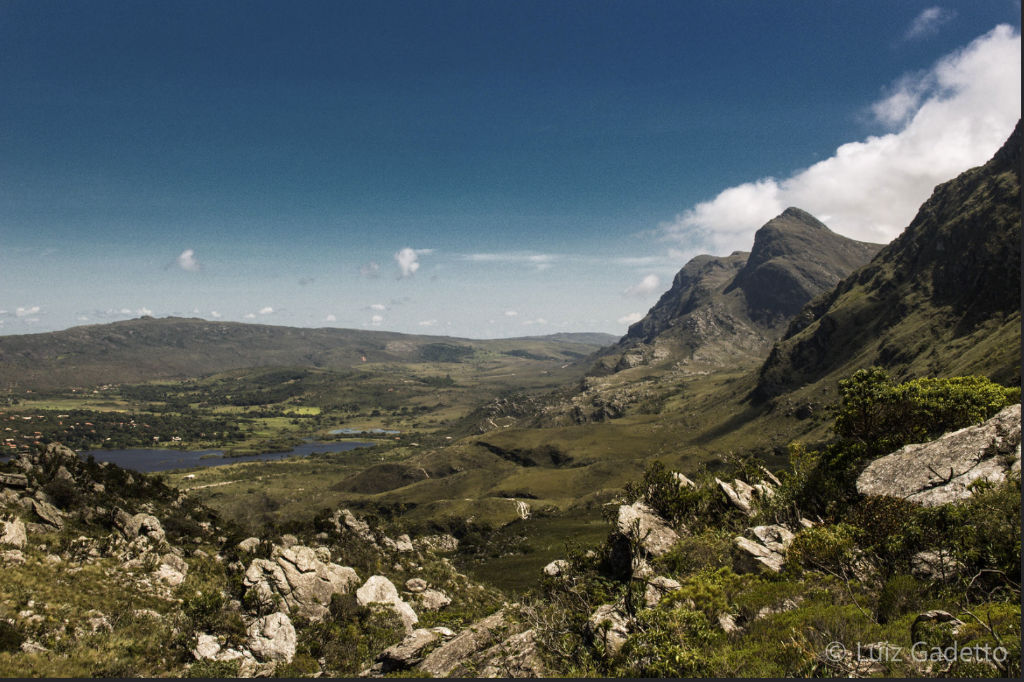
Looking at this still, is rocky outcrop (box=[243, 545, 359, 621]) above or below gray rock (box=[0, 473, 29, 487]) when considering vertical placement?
below

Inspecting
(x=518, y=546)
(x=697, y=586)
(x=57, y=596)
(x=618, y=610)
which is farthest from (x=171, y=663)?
(x=518, y=546)

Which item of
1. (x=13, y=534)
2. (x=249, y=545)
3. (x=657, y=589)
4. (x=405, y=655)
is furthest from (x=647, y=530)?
(x=13, y=534)

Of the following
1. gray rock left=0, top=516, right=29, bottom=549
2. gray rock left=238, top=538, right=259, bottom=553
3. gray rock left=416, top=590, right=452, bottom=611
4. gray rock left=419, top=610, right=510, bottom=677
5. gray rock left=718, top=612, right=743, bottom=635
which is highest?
gray rock left=718, top=612, right=743, bottom=635

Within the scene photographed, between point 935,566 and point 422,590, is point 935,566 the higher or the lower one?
the higher one

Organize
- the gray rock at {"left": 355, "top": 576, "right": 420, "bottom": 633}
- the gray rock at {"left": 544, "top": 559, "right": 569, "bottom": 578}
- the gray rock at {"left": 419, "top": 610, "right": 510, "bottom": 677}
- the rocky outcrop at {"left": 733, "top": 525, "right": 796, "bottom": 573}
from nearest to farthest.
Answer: the rocky outcrop at {"left": 733, "top": 525, "right": 796, "bottom": 573} < the gray rock at {"left": 419, "top": 610, "right": 510, "bottom": 677} < the gray rock at {"left": 544, "top": 559, "right": 569, "bottom": 578} < the gray rock at {"left": 355, "top": 576, "right": 420, "bottom": 633}

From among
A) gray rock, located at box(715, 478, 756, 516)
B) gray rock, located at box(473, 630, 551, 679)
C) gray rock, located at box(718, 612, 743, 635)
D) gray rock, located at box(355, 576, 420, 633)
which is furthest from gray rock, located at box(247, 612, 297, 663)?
gray rock, located at box(715, 478, 756, 516)

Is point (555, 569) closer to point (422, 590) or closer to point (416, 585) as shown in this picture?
point (422, 590)

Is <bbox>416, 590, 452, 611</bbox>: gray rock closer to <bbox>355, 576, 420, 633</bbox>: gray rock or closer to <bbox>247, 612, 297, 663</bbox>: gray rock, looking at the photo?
<bbox>355, 576, 420, 633</bbox>: gray rock
